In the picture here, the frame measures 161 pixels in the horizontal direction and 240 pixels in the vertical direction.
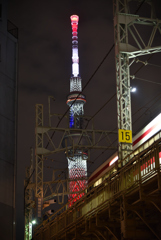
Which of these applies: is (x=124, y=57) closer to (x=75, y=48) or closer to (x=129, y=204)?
(x=129, y=204)

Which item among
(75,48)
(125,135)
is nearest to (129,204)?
(125,135)

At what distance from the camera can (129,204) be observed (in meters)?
18.4

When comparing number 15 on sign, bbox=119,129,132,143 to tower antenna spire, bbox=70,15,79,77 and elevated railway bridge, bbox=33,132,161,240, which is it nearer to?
elevated railway bridge, bbox=33,132,161,240

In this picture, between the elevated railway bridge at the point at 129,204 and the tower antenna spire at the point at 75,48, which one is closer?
the elevated railway bridge at the point at 129,204

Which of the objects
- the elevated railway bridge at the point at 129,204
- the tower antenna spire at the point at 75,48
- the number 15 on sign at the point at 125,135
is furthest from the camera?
the tower antenna spire at the point at 75,48

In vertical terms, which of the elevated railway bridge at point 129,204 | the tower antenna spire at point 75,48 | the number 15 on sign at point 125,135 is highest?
the tower antenna spire at point 75,48

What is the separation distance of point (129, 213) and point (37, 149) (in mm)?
19037

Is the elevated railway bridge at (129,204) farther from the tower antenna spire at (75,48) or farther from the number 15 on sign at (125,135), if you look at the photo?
the tower antenna spire at (75,48)

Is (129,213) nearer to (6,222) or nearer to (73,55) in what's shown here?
(6,222)

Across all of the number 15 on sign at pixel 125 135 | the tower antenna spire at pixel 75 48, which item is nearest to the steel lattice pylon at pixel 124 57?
the number 15 on sign at pixel 125 135

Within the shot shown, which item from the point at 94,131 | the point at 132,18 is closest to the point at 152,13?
the point at 132,18

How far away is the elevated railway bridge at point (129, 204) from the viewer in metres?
16.8

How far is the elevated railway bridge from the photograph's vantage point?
1675cm

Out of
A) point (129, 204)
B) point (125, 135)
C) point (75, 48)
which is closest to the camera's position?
point (129, 204)
